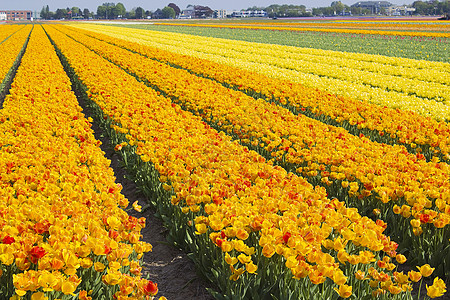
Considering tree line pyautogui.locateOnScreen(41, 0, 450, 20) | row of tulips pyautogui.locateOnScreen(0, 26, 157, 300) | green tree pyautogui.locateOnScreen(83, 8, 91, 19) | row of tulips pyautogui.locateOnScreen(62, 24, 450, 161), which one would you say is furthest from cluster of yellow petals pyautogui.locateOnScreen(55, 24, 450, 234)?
green tree pyautogui.locateOnScreen(83, 8, 91, 19)

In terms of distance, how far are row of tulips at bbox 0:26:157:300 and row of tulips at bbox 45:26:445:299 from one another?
641 millimetres

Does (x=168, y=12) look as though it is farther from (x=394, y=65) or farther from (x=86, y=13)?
(x=394, y=65)

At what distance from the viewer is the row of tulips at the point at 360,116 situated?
6.47 metres

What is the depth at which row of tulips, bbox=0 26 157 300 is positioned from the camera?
8.56 ft

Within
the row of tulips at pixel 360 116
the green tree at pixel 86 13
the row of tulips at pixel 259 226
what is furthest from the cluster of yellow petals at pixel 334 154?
the green tree at pixel 86 13

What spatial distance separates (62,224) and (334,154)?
3.78 metres

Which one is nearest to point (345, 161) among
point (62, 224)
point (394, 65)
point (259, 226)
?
point (259, 226)

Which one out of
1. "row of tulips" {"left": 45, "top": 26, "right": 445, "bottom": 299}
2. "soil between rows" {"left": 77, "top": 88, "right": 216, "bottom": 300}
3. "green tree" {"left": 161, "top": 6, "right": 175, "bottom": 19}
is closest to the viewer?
"row of tulips" {"left": 45, "top": 26, "right": 445, "bottom": 299}

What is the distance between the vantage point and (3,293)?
2.87 metres

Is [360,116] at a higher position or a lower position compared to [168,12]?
lower

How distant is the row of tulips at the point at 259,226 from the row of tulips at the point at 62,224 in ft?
2.10

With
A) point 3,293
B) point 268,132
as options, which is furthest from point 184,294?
point 268,132

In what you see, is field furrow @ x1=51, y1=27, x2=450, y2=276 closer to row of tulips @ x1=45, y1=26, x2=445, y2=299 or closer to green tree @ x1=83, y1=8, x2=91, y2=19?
row of tulips @ x1=45, y1=26, x2=445, y2=299

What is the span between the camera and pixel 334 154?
553cm
